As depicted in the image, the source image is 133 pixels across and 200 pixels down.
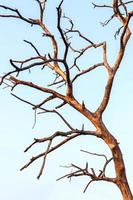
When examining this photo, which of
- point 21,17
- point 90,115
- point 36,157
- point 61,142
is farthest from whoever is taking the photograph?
point 21,17

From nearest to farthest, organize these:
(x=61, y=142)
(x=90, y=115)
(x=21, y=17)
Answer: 1. (x=61, y=142)
2. (x=90, y=115)
3. (x=21, y=17)

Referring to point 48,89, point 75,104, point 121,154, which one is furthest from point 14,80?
point 121,154

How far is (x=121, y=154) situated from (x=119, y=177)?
0.38 meters

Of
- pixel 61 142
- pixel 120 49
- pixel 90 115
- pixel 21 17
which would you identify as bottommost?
pixel 61 142

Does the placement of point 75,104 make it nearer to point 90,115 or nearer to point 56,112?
point 90,115

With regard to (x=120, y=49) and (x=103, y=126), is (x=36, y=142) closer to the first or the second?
(x=103, y=126)

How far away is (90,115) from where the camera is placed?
7891mm

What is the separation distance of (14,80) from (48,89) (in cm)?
61

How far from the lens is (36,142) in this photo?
6977mm

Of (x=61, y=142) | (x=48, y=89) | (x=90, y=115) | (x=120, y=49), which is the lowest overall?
(x=61, y=142)

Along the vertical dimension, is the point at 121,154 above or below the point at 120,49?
below

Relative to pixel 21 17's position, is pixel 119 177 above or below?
below

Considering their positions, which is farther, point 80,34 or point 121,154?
point 80,34

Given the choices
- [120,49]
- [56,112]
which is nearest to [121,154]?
[56,112]
